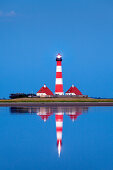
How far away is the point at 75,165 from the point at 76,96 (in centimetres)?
4939

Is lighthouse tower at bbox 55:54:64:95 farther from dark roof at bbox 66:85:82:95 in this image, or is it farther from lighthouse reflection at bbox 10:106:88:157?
lighthouse reflection at bbox 10:106:88:157

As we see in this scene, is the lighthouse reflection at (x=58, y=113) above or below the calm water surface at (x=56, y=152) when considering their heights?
above

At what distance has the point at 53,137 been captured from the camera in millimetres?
15906

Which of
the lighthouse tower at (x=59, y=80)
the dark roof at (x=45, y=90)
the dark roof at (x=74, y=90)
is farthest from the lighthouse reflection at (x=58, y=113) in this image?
the dark roof at (x=45, y=90)

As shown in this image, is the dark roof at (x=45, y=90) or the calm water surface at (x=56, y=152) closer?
the calm water surface at (x=56, y=152)

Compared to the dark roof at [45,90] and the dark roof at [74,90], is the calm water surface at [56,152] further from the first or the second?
the dark roof at [45,90]

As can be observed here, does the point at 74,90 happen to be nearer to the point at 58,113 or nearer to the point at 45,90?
the point at 45,90

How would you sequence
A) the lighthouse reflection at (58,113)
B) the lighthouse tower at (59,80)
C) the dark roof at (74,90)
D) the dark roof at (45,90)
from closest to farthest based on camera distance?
1. the lighthouse reflection at (58,113)
2. the lighthouse tower at (59,80)
3. the dark roof at (74,90)
4. the dark roof at (45,90)

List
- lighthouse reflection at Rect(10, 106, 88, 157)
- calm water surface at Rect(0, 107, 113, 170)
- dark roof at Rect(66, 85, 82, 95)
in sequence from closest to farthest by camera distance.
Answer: calm water surface at Rect(0, 107, 113, 170), lighthouse reflection at Rect(10, 106, 88, 157), dark roof at Rect(66, 85, 82, 95)

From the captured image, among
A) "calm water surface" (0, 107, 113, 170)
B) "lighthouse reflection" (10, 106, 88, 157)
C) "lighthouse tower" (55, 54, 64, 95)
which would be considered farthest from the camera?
"lighthouse tower" (55, 54, 64, 95)

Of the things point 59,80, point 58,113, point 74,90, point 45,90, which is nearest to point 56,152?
point 58,113

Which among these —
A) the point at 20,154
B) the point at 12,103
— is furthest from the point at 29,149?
the point at 12,103

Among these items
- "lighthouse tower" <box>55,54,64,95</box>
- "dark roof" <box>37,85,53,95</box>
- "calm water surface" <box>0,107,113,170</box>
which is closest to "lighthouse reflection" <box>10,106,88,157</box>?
"calm water surface" <box>0,107,113,170</box>

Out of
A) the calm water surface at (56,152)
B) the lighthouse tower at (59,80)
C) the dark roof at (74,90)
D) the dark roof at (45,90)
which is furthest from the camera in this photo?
the dark roof at (45,90)
